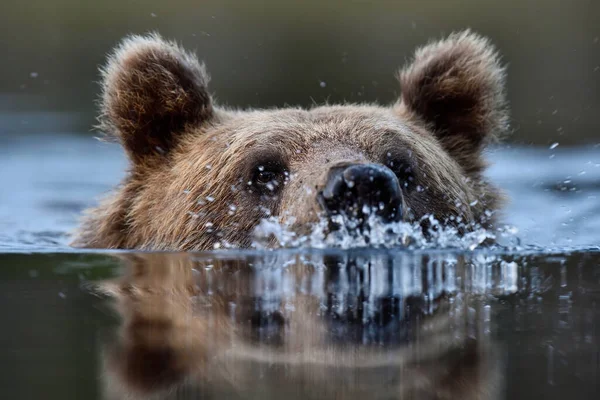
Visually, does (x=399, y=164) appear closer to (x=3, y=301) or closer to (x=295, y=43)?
(x=3, y=301)

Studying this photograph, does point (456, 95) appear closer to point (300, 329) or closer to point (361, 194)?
point (361, 194)

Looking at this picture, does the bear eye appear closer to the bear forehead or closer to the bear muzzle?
the bear forehead

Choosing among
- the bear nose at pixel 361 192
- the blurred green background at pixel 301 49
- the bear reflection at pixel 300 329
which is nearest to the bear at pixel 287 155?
the bear nose at pixel 361 192

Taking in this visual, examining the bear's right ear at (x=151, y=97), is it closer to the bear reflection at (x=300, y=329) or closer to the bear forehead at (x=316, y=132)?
the bear forehead at (x=316, y=132)

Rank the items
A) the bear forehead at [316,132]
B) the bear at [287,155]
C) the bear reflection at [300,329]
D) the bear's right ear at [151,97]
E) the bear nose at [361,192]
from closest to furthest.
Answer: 1. the bear reflection at [300,329]
2. the bear nose at [361,192]
3. the bear at [287,155]
4. the bear forehead at [316,132]
5. the bear's right ear at [151,97]

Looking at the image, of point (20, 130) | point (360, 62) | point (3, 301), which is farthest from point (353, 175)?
point (360, 62)
